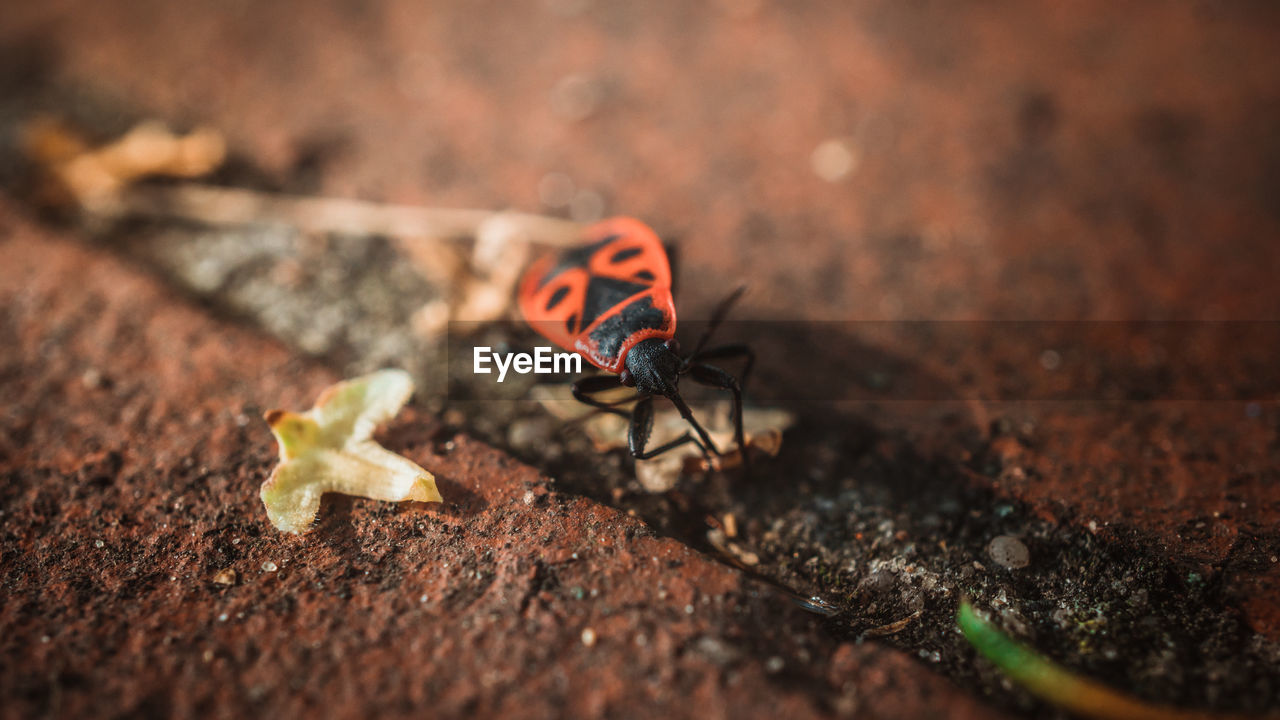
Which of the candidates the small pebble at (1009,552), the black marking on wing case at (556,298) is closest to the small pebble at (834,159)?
the black marking on wing case at (556,298)

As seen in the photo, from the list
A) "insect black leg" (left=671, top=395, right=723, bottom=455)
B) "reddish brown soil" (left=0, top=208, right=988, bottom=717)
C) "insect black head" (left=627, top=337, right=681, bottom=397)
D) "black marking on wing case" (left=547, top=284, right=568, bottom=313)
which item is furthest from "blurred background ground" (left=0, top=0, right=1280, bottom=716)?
"black marking on wing case" (left=547, top=284, right=568, bottom=313)

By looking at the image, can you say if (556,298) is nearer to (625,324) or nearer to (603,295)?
(603,295)

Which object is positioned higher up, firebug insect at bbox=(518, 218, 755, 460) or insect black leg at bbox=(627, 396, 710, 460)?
firebug insect at bbox=(518, 218, 755, 460)

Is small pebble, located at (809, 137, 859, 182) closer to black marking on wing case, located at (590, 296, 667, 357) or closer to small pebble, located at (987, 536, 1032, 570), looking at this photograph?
black marking on wing case, located at (590, 296, 667, 357)

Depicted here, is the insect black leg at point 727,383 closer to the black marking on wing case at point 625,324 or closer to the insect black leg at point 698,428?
the insect black leg at point 698,428

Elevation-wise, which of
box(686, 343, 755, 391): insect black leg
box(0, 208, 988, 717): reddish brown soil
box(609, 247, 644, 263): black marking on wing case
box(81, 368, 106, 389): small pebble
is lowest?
box(81, 368, 106, 389): small pebble

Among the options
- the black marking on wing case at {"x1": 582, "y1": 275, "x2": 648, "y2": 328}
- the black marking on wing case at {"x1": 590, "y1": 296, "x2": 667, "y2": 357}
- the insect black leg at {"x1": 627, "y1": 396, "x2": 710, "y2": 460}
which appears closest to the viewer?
the insect black leg at {"x1": 627, "y1": 396, "x2": 710, "y2": 460}

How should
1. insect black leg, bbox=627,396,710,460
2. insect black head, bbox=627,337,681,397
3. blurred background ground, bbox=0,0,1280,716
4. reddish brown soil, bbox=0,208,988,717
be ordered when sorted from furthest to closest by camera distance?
1. insect black head, bbox=627,337,681,397
2. insect black leg, bbox=627,396,710,460
3. blurred background ground, bbox=0,0,1280,716
4. reddish brown soil, bbox=0,208,988,717

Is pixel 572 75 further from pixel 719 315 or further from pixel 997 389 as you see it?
pixel 997 389
